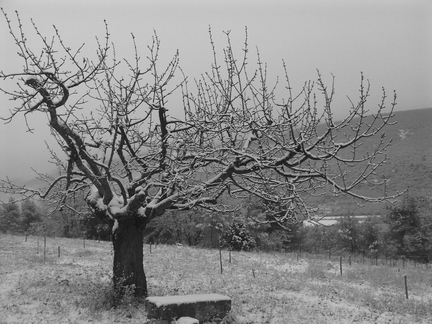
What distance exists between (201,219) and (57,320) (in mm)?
34477

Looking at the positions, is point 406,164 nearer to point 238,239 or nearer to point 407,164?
point 407,164

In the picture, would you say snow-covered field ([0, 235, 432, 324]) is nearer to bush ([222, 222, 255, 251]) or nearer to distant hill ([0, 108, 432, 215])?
bush ([222, 222, 255, 251])

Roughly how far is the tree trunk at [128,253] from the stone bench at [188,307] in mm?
1581

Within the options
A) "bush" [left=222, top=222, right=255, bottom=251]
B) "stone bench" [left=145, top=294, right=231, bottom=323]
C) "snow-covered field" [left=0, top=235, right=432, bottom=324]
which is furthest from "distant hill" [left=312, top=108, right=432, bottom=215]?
"stone bench" [left=145, top=294, right=231, bottom=323]

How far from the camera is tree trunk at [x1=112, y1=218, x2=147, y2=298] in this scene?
35.7 feet

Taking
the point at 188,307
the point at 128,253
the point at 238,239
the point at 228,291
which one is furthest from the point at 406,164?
the point at 188,307

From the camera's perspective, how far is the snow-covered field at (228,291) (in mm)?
10281

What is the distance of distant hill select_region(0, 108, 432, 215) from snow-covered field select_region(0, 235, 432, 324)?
789 inches

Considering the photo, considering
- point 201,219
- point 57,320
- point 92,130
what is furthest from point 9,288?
point 201,219

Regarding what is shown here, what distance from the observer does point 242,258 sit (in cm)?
2506

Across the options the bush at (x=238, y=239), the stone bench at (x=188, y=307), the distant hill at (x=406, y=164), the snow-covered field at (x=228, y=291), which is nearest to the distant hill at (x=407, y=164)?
the distant hill at (x=406, y=164)

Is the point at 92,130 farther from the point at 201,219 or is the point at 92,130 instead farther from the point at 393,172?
the point at 393,172

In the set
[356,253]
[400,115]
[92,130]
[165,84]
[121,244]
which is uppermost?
[400,115]

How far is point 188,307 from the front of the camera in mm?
9273
